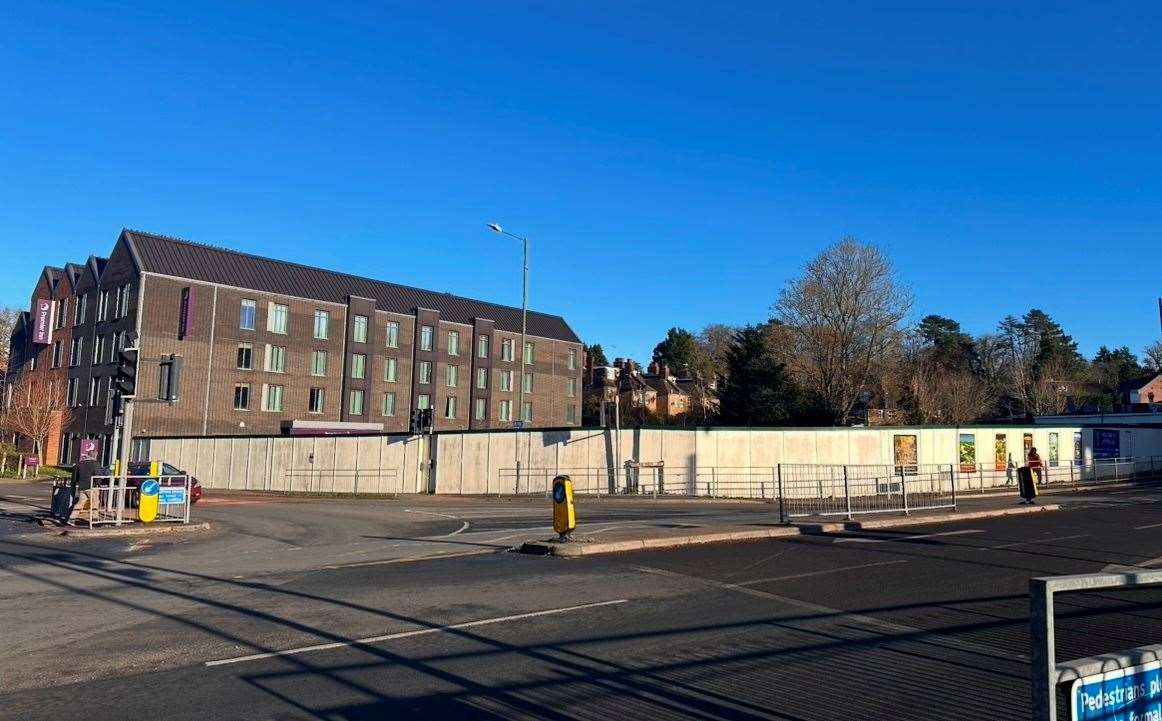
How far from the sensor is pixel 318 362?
64.3 metres

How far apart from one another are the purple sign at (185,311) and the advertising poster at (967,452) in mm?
47497

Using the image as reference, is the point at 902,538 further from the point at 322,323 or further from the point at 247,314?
the point at 322,323

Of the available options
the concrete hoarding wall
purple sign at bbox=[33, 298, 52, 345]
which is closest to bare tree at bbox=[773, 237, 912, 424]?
the concrete hoarding wall

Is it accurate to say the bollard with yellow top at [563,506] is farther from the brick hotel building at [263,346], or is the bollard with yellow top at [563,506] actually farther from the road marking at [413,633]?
the brick hotel building at [263,346]

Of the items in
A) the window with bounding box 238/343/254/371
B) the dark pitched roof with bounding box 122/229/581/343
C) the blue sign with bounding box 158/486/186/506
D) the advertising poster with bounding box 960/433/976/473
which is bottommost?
the blue sign with bounding box 158/486/186/506

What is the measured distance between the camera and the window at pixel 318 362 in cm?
6400

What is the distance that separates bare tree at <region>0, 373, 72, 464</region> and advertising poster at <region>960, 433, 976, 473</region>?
54.2 metres

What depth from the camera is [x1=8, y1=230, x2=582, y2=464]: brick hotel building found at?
56188 millimetres

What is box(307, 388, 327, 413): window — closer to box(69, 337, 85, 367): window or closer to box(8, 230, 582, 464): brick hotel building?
box(8, 230, 582, 464): brick hotel building

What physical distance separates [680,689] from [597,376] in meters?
103

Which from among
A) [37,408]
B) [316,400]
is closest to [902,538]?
[316,400]

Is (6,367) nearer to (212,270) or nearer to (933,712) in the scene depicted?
(212,270)

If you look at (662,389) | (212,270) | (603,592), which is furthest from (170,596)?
(662,389)

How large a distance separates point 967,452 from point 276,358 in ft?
153
